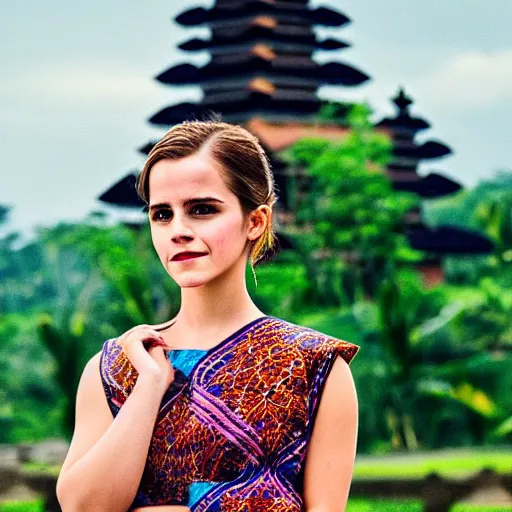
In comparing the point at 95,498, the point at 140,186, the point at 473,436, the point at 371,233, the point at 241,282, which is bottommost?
the point at 473,436

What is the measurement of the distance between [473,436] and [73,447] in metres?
15.0

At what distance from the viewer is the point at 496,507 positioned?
10711 mm

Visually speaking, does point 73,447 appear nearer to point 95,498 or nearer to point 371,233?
point 95,498

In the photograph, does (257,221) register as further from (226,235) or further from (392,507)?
(392,507)

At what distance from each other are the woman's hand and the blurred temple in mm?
17636

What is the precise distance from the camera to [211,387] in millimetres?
1541

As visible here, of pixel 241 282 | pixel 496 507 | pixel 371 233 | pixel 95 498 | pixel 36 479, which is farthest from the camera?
pixel 371 233

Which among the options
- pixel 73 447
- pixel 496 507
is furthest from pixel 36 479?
pixel 73 447

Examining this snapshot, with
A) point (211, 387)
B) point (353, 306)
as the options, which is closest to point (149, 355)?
point (211, 387)

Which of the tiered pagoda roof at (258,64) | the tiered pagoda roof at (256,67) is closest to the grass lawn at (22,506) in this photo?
the tiered pagoda roof at (256,67)

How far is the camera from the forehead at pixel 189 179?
5.09 feet

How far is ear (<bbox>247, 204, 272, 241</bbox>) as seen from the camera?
161cm

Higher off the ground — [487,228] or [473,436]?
[487,228]

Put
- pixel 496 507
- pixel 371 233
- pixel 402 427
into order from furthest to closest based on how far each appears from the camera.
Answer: pixel 371 233 → pixel 402 427 → pixel 496 507
